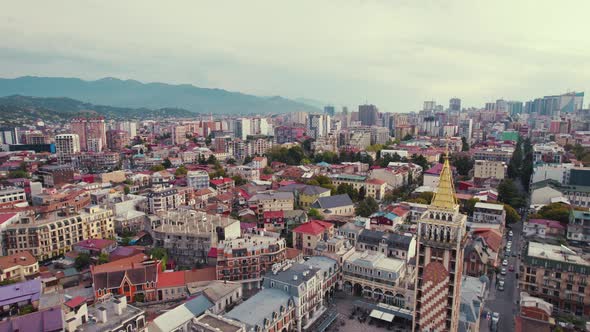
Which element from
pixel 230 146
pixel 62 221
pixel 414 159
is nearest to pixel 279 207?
pixel 62 221

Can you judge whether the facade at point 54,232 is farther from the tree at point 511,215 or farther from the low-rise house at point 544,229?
the tree at point 511,215

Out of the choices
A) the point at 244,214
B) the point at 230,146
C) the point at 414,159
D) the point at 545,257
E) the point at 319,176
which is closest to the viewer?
the point at 545,257

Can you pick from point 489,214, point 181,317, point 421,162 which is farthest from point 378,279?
point 421,162

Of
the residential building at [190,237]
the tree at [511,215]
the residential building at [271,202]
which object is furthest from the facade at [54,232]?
the tree at [511,215]

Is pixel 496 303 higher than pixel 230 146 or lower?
lower

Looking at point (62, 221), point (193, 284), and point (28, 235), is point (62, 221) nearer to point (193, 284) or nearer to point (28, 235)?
point (28, 235)
